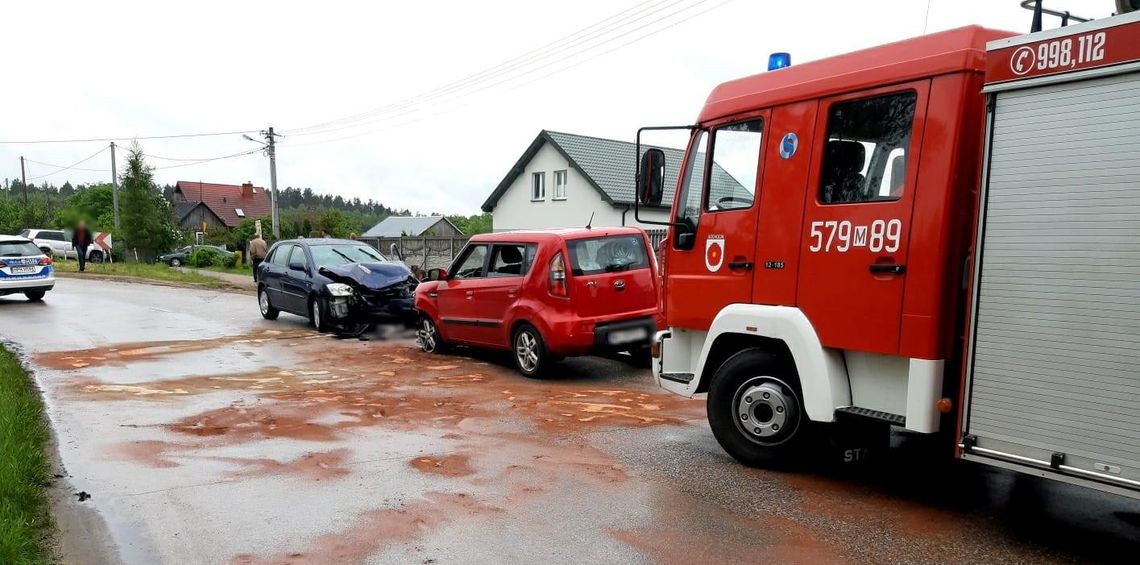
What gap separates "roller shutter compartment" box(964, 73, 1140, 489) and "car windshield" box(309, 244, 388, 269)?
37.6 ft

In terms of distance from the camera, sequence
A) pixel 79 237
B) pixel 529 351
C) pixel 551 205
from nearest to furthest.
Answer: pixel 529 351
pixel 79 237
pixel 551 205

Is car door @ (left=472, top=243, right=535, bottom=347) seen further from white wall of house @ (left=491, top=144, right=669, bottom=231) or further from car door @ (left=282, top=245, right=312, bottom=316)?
white wall of house @ (left=491, top=144, right=669, bottom=231)

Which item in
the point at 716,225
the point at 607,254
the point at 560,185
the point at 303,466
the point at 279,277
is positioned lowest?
the point at 303,466

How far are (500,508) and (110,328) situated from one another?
11.9 meters

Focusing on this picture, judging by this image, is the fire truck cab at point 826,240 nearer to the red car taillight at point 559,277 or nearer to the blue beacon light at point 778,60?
the blue beacon light at point 778,60

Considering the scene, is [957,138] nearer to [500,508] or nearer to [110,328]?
[500,508]

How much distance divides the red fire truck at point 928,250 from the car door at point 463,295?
15.2 ft

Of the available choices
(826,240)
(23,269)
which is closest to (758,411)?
(826,240)

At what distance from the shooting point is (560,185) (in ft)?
115

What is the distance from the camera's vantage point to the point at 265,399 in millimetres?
8109

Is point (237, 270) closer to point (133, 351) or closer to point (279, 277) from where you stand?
point (279, 277)

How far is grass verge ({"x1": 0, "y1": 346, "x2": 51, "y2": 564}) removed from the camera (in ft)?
13.2

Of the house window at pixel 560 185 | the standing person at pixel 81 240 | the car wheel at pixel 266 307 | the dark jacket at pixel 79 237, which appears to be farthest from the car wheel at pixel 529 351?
the dark jacket at pixel 79 237

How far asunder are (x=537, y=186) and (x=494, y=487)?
105ft
